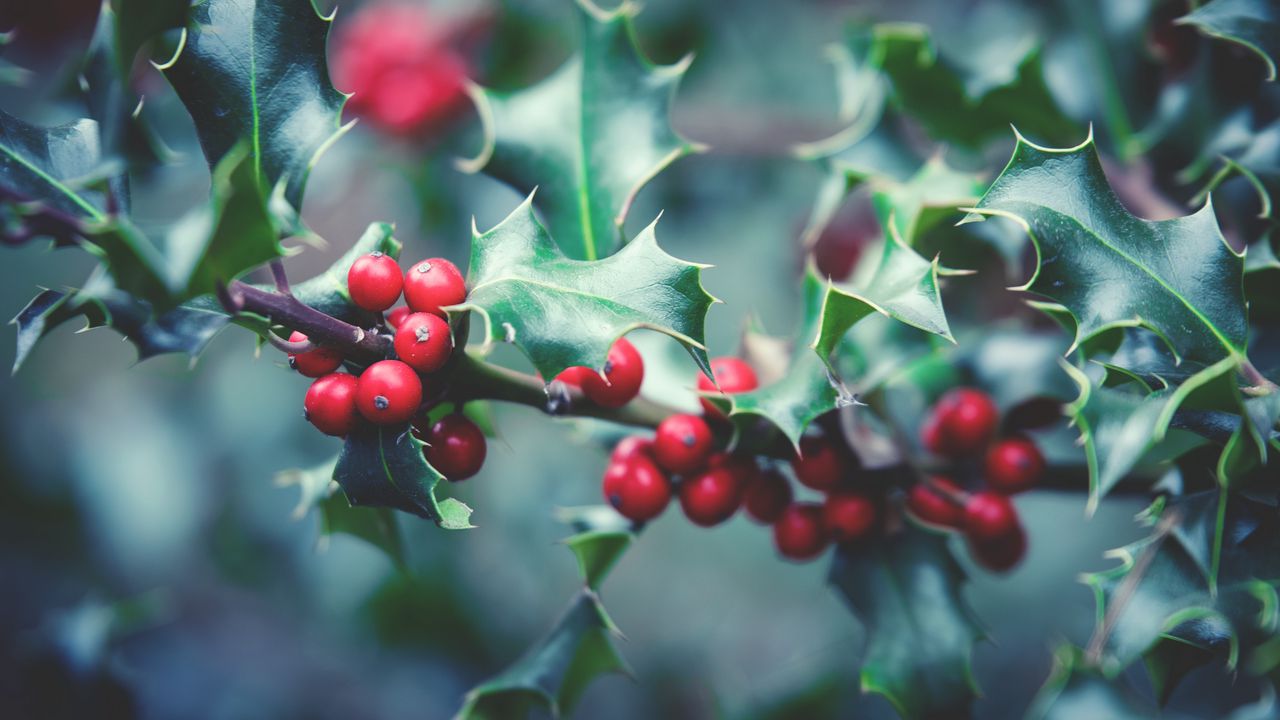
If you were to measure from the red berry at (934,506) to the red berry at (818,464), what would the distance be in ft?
0.37

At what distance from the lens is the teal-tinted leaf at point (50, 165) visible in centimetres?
68

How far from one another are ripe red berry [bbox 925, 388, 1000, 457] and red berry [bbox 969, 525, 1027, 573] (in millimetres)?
110

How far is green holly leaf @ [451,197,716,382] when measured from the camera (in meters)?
0.68

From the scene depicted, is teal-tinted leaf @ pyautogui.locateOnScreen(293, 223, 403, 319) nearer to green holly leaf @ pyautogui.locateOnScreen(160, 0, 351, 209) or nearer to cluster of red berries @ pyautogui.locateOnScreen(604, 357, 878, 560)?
green holly leaf @ pyautogui.locateOnScreen(160, 0, 351, 209)

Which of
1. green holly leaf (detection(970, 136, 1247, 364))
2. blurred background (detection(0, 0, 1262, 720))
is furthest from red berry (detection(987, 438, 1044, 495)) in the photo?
blurred background (detection(0, 0, 1262, 720))

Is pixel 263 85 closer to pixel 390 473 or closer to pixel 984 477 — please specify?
pixel 390 473

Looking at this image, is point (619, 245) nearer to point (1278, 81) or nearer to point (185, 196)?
point (1278, 81)

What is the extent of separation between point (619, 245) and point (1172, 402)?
537 millimetres

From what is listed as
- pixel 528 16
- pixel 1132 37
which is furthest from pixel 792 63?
pixel 1132 37

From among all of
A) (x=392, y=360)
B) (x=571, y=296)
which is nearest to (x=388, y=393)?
(x=392, y=360)

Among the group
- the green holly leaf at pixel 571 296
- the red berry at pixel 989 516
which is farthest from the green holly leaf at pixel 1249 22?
the green holly leaf at pixel 571 296

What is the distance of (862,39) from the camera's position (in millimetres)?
1294

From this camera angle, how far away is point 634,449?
0.88 meters

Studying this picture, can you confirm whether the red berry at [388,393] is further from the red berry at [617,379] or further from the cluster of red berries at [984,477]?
the cluster of red berries at [984,477]
